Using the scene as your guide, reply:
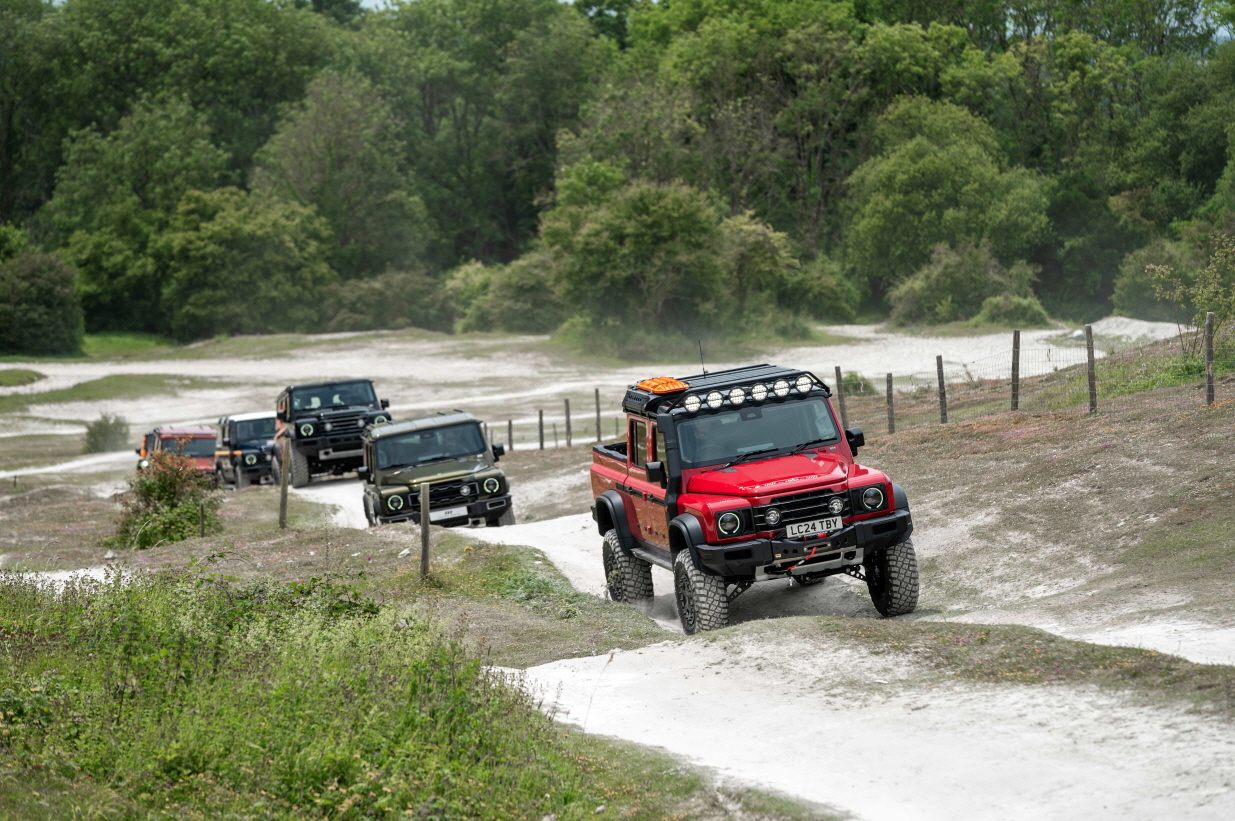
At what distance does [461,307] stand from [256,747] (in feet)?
270

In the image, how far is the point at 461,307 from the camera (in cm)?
8844

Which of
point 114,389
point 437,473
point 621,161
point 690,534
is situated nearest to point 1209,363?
point 690,534

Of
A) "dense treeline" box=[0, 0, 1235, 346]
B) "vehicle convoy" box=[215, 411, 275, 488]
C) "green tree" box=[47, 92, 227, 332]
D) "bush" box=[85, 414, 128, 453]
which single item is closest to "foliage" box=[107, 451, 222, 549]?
"vehicle convoy" box=[215, 411, 275, 488]

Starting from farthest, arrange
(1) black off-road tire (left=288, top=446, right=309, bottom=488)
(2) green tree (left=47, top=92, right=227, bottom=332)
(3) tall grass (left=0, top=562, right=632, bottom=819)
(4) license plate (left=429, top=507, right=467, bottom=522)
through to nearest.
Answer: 1. (2) green tree (left=47, top=92, right=227, bottom=332)
2. (1) black off-road tire (left=288, top=446, right=309, bottom=488)
3. (4) license plate (left=429, top=507, right=467, bottom=522)
4. (3) tall grass (left=0, top=562, right=632, bottom=819)

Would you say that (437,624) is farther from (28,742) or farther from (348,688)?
(28,742)

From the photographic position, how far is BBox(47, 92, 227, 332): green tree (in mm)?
86438

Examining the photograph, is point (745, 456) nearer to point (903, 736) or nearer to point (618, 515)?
point (618, 515)

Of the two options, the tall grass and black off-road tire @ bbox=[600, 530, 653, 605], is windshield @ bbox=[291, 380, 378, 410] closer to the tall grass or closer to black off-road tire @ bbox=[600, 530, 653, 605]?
black off-road tire @ bbox=[600, 530, 653, 605]

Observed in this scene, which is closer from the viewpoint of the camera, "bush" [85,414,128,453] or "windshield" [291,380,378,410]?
"windshield" [291,380,378,410]

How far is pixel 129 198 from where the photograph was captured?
88.9m

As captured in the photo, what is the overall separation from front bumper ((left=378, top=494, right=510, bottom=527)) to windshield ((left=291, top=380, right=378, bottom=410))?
10.1m

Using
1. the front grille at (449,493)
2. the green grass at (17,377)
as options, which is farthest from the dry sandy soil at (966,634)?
the green grass at (17,377)

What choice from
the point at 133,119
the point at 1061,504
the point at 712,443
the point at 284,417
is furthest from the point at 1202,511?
the point at 133,119

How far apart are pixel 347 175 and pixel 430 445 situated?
75258 millimetres
